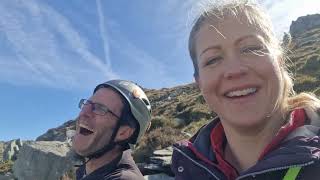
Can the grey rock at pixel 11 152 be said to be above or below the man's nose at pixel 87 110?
above

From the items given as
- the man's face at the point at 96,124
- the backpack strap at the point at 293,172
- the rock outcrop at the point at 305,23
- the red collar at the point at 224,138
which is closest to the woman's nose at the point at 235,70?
the red collar at the point at 224,138

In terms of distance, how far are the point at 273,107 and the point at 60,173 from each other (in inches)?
728

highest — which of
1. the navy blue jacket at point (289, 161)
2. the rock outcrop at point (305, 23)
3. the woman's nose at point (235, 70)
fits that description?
the rock outcrop at point (305, 23)

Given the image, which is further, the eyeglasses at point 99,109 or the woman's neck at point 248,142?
the eyeglasses at point 99,109

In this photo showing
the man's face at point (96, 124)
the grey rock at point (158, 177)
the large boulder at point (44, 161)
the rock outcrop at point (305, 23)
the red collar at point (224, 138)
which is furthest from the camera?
the rock outcrop at point (305, 23)

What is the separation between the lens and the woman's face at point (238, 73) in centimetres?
274

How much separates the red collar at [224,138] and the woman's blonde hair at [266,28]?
9cm

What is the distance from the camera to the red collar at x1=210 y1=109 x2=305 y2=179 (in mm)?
2707

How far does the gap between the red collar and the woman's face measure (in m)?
0.13

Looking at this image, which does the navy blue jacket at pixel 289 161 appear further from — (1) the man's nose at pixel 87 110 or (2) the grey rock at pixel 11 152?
(2) the grey rock at pixel 11 152

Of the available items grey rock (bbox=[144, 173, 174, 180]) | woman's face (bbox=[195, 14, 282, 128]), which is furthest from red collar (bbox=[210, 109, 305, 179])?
grey rock (bbox=[144, 173, 174, 180])

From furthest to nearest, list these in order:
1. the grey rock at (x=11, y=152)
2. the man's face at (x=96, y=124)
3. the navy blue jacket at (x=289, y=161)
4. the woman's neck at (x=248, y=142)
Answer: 1. the grey rock at (x=11, y=152)
2. the man's face at (x=96, y=124)
3. the woman's neck at (x=248, y=142)
4. the navy blue jacket at (x=289, y=161)

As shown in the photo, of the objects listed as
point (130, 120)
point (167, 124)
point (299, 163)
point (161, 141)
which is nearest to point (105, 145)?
point (130, 120)

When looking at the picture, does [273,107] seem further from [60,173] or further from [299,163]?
→ [60,173]
